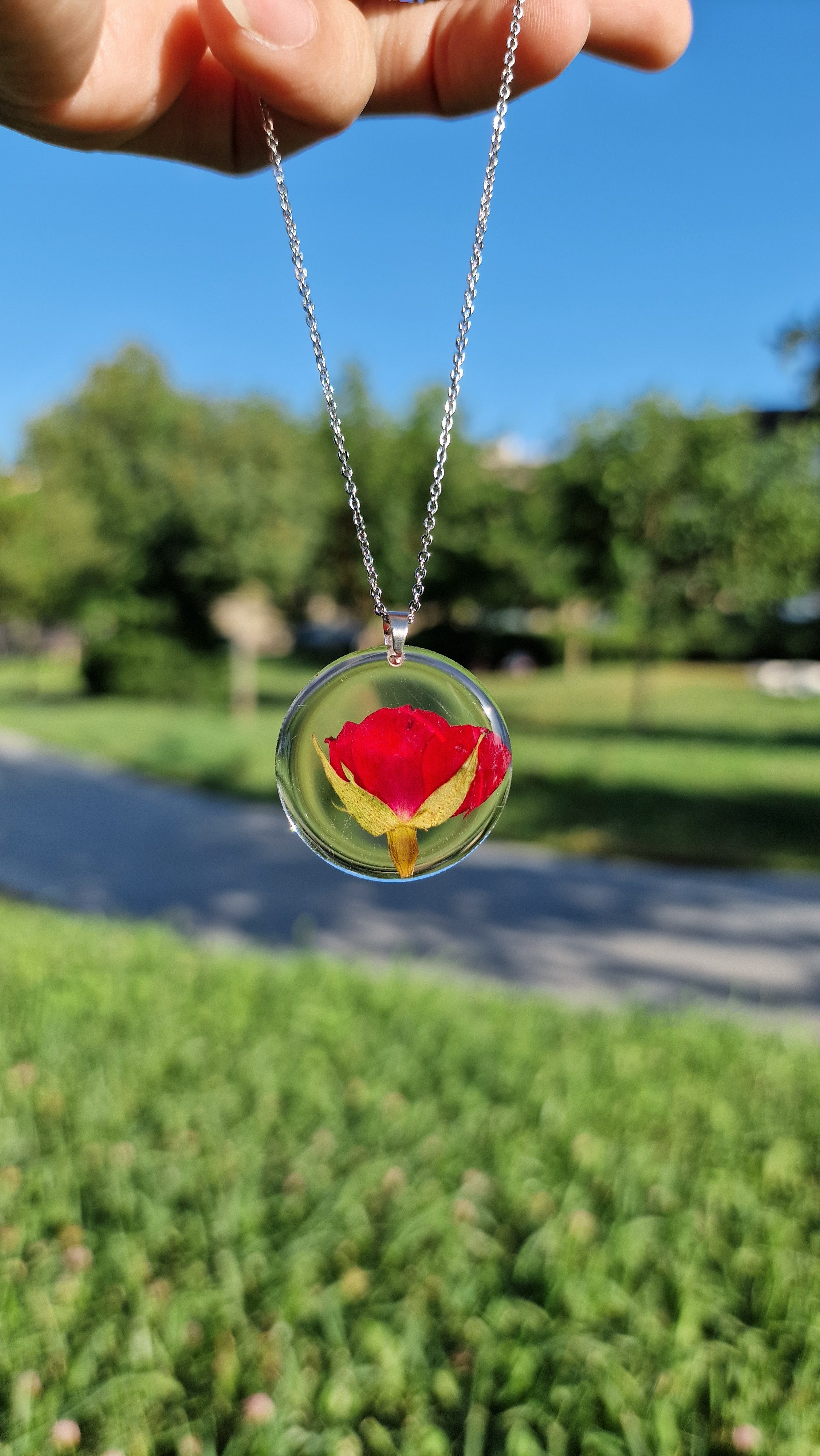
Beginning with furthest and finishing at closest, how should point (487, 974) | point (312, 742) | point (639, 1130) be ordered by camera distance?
point (487, 974) → point (639, 1130) → point (312, 742)

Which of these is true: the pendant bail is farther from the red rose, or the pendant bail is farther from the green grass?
the green grass

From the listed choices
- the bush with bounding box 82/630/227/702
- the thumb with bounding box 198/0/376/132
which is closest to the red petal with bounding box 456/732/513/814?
the thumb with bounding box 198/0/376/132

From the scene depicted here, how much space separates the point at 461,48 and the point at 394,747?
40.9 inches

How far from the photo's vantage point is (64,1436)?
198 centimetres

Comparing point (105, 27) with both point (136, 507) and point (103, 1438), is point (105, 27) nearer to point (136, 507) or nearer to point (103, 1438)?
point (103, 1438)

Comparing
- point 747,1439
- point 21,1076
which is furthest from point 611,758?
point 747,1439

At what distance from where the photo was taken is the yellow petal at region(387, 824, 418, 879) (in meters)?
1.42

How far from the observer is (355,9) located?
4.14 feet

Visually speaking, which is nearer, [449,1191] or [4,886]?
[449,1191]

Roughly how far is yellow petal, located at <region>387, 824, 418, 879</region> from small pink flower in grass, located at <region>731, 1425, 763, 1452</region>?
1527 mm

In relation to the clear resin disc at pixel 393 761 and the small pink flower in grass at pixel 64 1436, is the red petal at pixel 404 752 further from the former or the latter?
the small pink flower in grass at pixel 64 1436

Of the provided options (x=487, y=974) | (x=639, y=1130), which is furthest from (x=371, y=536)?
(x=639, y=1130)

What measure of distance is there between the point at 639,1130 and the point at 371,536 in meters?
17.0

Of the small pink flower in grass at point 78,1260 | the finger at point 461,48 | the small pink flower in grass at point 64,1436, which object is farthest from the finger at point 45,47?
the small pink flower in grass at point 78,1260
